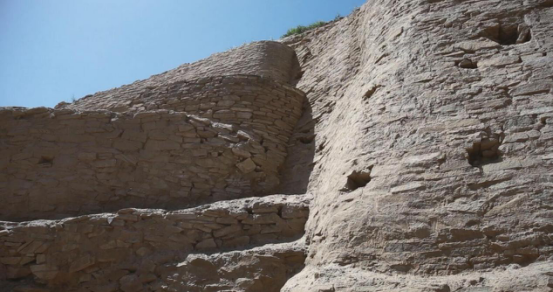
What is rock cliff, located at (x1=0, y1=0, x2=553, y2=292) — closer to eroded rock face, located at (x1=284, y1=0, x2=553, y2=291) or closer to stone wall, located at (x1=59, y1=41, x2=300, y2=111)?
eroded rock face, located at (x1=284, y1=0, x2=553, y2=291)

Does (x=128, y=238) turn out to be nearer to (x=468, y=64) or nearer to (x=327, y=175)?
(x=327, y=175)

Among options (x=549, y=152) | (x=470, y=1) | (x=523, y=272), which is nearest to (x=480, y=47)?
(x=470, y=1)

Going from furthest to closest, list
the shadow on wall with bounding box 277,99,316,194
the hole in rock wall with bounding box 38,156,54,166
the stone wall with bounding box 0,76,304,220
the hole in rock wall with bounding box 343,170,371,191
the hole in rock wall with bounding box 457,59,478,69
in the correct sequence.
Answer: the shadow on wall with bounding box 277,99,316,194, the hole in rock wall with bounding box 38,156,54,166, the stone wall with bounding box 0,76,304,220, the hole in rock wall with bounding box 457,59,478,69, the hole in rock wall with bounding box 343,170,371,191

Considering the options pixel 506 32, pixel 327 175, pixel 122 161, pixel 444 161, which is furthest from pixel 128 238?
pixel 506 32

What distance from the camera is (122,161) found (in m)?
6.52

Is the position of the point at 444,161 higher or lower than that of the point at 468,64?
lower

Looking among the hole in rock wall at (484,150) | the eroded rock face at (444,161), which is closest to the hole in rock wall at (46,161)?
the eroded rock face at (444,161)

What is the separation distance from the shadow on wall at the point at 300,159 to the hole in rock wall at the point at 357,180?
5.39ft

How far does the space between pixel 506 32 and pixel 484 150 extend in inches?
68.6

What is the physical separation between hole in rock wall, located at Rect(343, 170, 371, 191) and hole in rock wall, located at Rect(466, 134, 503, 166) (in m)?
0.94

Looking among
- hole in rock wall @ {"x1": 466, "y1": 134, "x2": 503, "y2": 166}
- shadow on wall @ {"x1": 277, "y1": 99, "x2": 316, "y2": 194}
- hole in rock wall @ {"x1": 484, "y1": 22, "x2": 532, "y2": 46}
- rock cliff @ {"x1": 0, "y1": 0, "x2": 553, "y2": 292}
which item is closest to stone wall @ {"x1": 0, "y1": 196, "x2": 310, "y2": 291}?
rock cliff @ {"x1": 0, "y1": 0, "x2": 553, "y2": 292}

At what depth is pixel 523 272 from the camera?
133 inches

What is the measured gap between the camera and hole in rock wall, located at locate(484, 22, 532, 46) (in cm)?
516

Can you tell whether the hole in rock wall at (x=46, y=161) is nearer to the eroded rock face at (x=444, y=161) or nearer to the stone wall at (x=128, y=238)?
the stone wall at (x=128, y=238)
